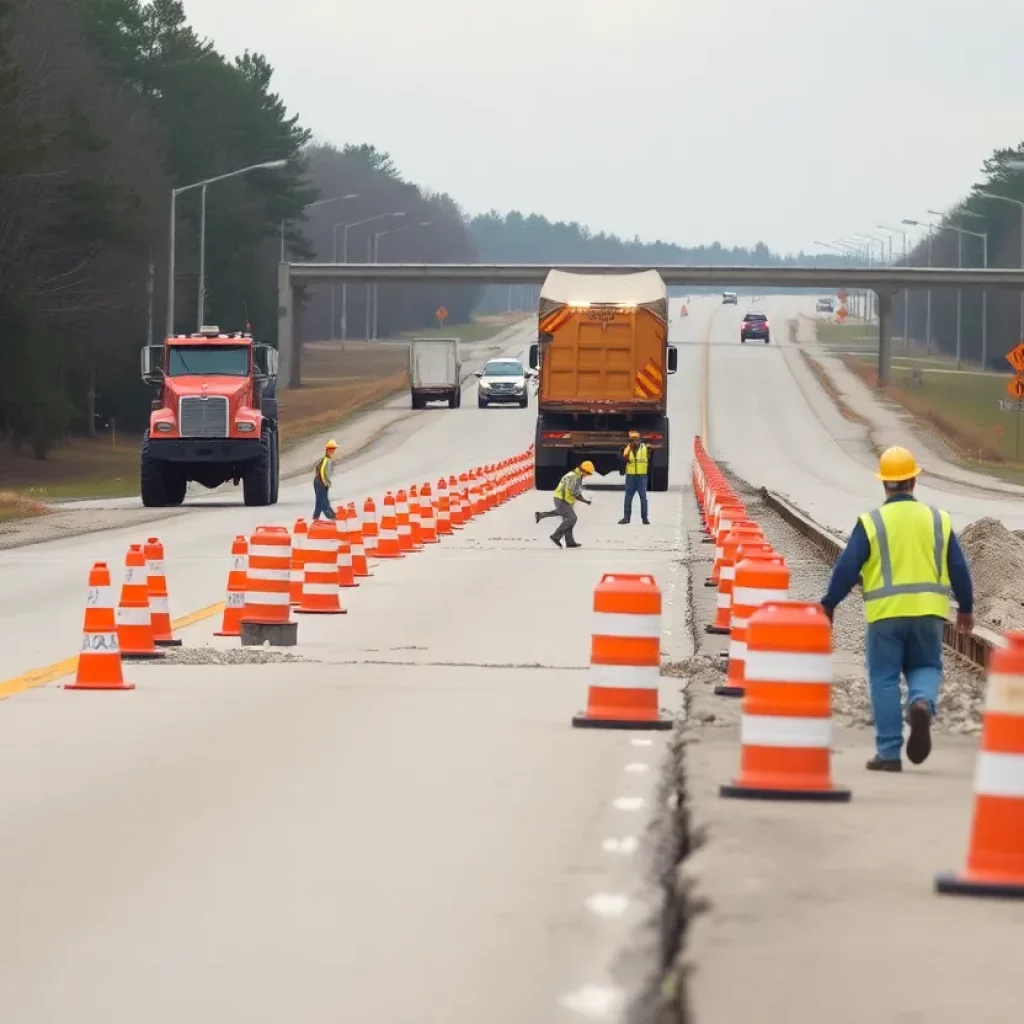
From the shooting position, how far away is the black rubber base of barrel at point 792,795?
35.0 ft

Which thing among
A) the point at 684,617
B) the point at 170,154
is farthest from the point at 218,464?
the point at 170,154

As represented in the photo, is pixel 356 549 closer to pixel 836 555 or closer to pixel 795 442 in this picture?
pixel 836 555

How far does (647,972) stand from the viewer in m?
7.31

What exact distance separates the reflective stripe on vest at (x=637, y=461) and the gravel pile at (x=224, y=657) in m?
22.0

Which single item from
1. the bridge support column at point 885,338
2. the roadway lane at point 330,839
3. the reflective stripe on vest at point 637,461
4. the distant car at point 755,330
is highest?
the distant car at point 755,330

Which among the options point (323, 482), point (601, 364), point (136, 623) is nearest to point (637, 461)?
point (323, 482)

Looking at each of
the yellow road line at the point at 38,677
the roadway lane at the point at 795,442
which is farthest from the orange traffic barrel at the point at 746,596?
the roadway lane at the point at 795,442

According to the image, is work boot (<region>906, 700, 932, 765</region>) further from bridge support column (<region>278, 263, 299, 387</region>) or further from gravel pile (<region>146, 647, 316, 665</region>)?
bridge support column (<region>278, 263, 299, 387</region>)

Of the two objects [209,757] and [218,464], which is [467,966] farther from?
[218,464]

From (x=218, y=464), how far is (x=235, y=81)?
88.9m

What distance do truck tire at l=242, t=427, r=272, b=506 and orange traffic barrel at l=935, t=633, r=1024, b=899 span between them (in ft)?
119

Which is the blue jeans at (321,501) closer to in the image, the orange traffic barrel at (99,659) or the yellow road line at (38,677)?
the yellow road line at (38,677)

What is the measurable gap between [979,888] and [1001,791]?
1.22 feet

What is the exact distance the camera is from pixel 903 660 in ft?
38.1
